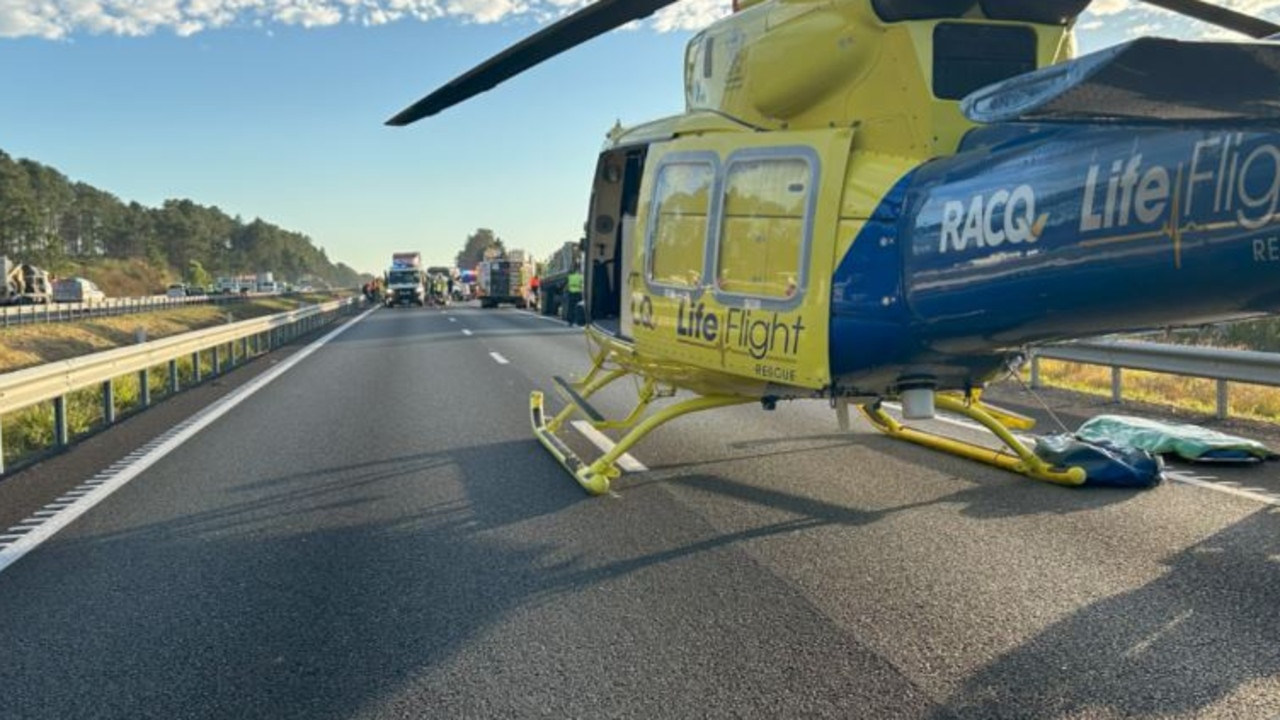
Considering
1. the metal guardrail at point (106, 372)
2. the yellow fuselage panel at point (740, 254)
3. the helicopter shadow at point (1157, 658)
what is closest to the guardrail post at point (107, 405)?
the metal guardrail at point (106, 372)

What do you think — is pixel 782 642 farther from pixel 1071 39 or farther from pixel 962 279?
pixel 1071 39

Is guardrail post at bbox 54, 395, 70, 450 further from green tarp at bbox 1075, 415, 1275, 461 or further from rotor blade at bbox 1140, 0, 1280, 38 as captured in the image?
rotor blade at bbox 1140, 0, 1280, 38

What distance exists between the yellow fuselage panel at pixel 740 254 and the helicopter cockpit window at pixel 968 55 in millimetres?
778

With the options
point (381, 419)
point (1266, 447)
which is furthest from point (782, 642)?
point (381, 419)

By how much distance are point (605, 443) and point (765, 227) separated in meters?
3.74

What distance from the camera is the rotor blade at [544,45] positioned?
5789 mm

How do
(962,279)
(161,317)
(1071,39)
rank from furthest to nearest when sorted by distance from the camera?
(161,317)
(1071,39)
(962,279)

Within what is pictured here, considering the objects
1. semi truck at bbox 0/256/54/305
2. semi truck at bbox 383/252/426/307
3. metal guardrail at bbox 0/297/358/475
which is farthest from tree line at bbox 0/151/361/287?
metal guardrail at bbox 0/297/358/475

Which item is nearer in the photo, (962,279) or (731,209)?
(962,279)

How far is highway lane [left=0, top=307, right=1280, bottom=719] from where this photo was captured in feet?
11.4

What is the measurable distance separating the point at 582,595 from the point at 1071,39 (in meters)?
4.30

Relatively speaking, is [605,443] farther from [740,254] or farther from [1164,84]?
[1164,84]

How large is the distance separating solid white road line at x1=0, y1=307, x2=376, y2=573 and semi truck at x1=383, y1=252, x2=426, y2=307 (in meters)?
45.1

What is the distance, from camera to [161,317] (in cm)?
4253
